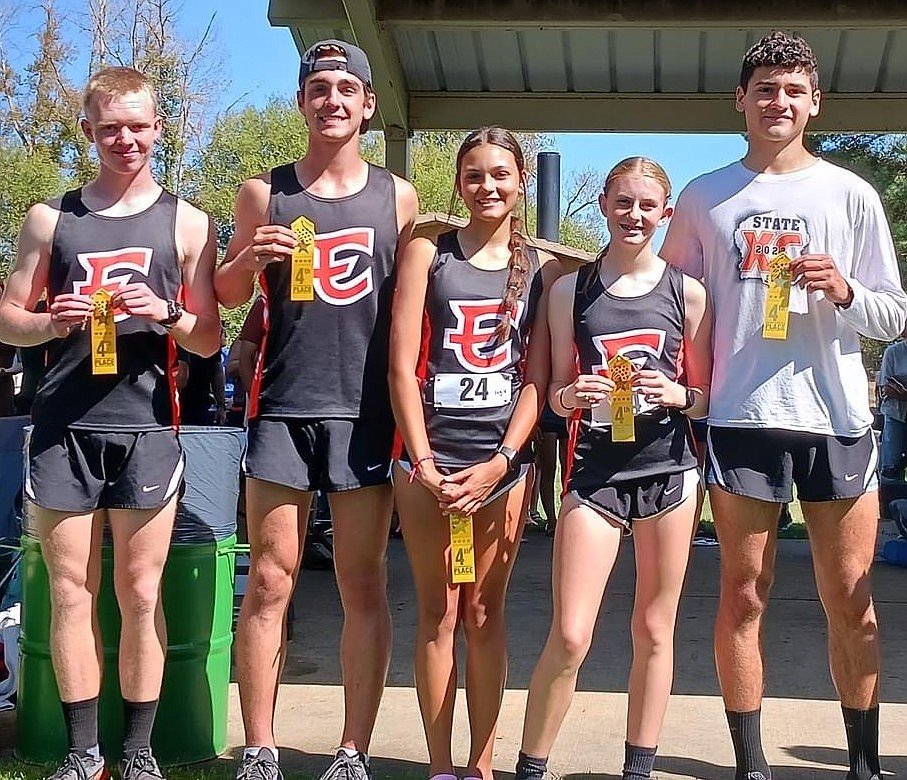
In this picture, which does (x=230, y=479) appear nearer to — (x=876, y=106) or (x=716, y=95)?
Result: (x=716, y=95)

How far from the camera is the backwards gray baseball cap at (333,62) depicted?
317 cm

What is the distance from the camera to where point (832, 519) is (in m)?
3.15

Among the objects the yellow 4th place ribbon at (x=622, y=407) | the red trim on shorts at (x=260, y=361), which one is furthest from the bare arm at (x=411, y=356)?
the yellow 4th place ribbon at (x=622, y=407)

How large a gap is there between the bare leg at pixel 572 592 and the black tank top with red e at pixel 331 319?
651 mm

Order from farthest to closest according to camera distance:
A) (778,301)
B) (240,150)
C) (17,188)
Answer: (240,150)
(17,188)
(778,301)

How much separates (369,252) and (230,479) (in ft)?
3.51

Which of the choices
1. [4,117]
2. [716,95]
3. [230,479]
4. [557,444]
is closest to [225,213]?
[4,117]

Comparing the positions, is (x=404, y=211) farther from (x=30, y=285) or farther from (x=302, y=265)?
(x=30, y=285)

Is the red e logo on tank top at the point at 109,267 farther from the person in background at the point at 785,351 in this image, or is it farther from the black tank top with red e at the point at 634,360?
the person in background at the point at 785,351

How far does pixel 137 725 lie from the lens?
129 inches

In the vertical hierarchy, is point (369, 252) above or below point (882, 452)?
above

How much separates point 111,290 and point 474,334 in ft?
3.36

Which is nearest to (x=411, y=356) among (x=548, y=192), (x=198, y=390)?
(x=198, y=390)

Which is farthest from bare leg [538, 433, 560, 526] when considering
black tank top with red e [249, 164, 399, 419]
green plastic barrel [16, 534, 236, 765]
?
black tank top with red e [249, 164, 399, 419]
